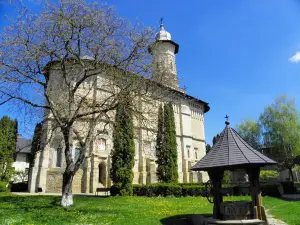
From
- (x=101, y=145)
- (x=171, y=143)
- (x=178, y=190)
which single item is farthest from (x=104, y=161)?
(x=178, y=190)

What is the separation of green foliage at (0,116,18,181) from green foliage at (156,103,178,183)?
49.0 feet

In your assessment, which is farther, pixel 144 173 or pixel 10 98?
pixel 144 173

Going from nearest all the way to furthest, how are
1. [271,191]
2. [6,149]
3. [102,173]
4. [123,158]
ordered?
1. [271,191]
2. [123,158]
3. [6,149]
4. [102,173]

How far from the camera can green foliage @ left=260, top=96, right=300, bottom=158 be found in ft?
116

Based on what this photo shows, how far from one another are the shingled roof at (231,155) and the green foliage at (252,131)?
33.3m

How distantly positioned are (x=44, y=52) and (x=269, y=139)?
115 feet

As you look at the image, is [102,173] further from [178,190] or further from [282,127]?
[282,127]

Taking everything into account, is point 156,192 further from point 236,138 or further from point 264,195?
point 236,138

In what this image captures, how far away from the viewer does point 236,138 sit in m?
9.88

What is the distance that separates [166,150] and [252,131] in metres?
22.7

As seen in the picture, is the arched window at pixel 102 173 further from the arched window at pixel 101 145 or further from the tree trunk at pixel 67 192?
the tree trunk at pixel 67 192

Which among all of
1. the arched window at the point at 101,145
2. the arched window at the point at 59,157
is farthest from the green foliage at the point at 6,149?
the arched window at the point at 101,145

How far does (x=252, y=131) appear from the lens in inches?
1645

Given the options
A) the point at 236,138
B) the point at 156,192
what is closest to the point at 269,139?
the point at 156,192
